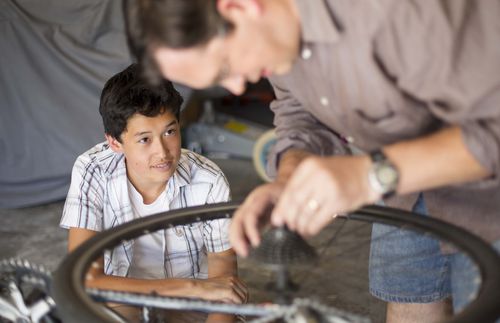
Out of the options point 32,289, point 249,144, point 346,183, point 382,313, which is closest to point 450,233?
point 346,183

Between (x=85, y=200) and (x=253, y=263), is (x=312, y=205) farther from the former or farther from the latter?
(x=85, y=200)

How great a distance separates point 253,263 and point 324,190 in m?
0.74

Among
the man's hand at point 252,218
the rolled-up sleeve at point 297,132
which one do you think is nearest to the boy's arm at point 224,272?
the rolled-up sleeve at point 297,132

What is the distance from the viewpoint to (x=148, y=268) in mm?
2104

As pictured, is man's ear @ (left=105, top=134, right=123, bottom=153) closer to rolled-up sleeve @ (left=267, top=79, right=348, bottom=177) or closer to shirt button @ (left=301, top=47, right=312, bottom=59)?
rolled-up sleeve @ (left=267, top=79, right=348, bottom=177)

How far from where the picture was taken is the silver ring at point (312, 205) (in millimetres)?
1116

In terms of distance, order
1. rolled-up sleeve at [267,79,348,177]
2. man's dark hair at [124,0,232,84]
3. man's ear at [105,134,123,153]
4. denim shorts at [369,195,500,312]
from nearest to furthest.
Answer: man's dark hair at [124,0,232,84]
rolled-up sleeve at [267,79,348,177]
denim shorts at [369,195,500,312]
man's ear at [105,134,123,153]

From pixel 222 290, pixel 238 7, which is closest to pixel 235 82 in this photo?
pixel 238 7

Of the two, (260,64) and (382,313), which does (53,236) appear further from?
(260,64)

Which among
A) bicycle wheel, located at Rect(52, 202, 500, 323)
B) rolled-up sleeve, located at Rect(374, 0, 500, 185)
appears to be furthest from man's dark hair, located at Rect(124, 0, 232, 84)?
bicycle wheel, located at Rect(52, 202, 500, 323)

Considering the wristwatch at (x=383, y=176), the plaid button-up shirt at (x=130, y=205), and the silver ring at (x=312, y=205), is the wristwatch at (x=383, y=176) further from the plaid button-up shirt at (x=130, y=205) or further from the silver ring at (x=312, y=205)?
the plaid button-up shirt at (x=130, y=205)

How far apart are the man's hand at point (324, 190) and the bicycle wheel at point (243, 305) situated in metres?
0.12

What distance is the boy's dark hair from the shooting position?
6.90ft

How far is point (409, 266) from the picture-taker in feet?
5.48
